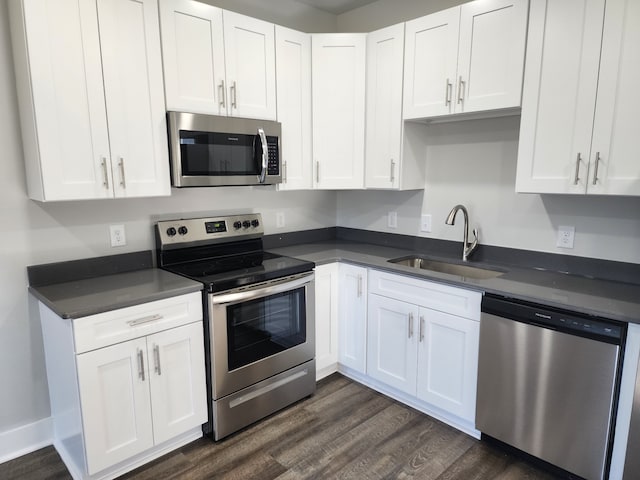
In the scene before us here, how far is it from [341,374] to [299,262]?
39.3 inches

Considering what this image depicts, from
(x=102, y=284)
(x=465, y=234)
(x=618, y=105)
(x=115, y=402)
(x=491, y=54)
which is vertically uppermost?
(x=491, y=54)

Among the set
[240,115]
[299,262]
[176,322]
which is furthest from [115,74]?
[299,262]

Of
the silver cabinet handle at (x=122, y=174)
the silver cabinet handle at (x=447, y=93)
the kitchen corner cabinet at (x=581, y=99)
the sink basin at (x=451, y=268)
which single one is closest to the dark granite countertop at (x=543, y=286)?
the sink basin at (x=451, y=268)

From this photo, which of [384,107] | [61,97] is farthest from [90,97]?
[384,107]

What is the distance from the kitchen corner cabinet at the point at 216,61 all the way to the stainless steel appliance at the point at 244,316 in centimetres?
74

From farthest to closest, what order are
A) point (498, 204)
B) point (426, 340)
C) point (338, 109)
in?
point (338, 109) → point (498, 204) → point (426, 340)

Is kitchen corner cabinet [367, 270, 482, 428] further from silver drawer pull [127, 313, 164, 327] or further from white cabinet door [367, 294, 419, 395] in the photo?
silver drawer pull [127, 313, 164, 327]

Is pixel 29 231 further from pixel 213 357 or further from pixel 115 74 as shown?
pixel 213 357

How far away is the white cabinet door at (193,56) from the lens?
2.13 metres

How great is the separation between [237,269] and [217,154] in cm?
67

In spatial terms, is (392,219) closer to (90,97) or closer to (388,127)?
(388,127)

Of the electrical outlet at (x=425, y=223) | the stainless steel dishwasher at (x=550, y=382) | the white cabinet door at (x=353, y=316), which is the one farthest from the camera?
the electrical outlet at (x=425, y=223)

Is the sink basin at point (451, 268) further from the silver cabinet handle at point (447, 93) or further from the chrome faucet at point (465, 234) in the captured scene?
the silver cabinet handle at point (447, 93)

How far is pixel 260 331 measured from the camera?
7.78 feet
